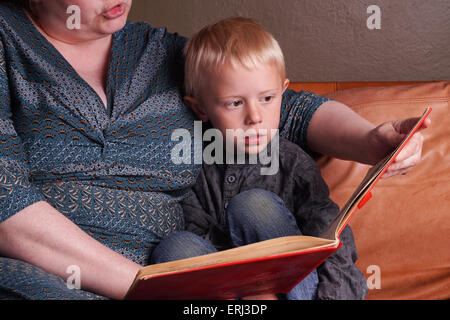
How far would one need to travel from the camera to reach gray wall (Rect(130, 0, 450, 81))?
6.13ft

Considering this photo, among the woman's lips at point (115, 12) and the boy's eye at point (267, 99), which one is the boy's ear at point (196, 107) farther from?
the woman's lips at point (115, 12)

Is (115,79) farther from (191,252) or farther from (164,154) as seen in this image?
(191,252)

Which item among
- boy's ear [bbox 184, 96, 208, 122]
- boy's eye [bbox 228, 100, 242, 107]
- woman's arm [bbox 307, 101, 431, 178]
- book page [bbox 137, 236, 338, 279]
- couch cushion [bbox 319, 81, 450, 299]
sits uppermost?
boy's eye [bbox 228, 100, 242, 107]

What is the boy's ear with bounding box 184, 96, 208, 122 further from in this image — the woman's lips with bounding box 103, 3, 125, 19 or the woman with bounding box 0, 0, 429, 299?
the woman's lips with bounding box 103, 3, 125, 19

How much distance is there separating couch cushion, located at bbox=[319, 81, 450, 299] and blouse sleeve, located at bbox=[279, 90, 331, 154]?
166mm

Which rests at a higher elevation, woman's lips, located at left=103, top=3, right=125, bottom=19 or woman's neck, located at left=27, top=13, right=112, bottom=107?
woman's lips, located at left=103, top=3, right=125, bottom=19

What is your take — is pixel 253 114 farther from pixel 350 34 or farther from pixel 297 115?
pixel 350 34

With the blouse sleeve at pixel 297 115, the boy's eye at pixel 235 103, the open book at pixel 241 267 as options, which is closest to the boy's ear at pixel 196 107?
the boy's eye at pixel 235 103

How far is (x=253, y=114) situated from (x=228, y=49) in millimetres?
176

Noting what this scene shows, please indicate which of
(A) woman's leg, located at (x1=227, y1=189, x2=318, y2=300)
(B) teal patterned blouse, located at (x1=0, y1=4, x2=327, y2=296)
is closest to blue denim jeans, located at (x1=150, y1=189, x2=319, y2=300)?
(A) woman's leg, located at (x1=227, y1=189, x2=318, y2=300)

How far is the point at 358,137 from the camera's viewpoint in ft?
4.05

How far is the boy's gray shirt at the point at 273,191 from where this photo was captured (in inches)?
48.7

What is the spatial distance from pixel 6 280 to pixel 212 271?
43 centimetres

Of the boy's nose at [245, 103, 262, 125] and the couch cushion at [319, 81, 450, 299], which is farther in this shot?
the couch cushion at [319, 81, 450, 299]
